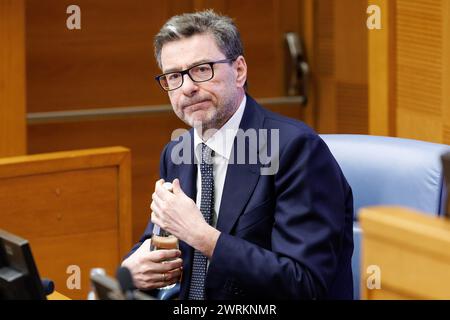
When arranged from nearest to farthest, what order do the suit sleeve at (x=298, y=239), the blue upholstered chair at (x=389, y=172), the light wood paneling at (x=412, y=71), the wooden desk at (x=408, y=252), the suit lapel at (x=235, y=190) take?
the wooden desk at (x=408, y=252)
the suit sleeve at (x=298, y=239)
the suit lapel at (x=235, y=190)
the blue upholstered chair at (x=389, y=172)
the light wood paneling at (x=412, y=71)

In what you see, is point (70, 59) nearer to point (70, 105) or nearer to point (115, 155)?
point (70, 105)

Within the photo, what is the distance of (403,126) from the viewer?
3.76 meters

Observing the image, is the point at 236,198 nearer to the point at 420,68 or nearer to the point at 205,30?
the point at 205,30

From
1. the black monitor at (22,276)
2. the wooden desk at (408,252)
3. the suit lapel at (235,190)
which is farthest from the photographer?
the suit lapel at (235,190)

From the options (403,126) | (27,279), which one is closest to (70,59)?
(403,126)

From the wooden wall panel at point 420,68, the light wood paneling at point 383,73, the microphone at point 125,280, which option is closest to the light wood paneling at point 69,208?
the light wood paneling at point 383,73

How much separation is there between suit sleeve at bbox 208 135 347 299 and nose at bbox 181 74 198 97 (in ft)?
0.88

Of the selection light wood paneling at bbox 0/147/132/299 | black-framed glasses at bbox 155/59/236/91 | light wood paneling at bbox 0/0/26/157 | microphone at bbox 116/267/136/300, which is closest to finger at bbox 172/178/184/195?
black-framed glasses at bbox 155/59/236/91

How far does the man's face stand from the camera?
8.37 feet

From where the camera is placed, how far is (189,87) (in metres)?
2.54

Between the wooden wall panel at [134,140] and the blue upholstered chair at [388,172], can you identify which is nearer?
the blue upholstered chair at [388,172]

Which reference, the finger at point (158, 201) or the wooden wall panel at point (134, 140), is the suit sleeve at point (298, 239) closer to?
the finger at point (158, 201)

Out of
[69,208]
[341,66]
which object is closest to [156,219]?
[69,208]

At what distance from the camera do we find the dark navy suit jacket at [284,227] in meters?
2.39
